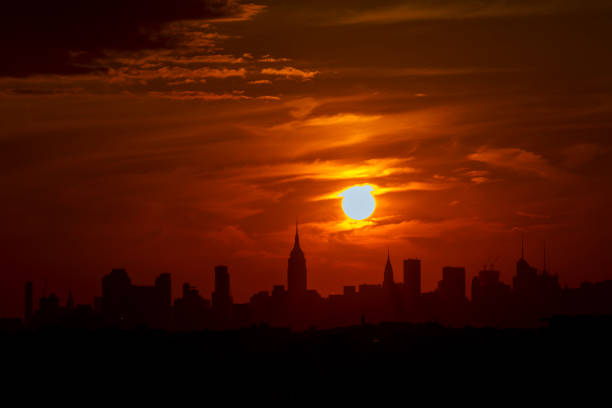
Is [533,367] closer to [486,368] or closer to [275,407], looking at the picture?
[486,368]

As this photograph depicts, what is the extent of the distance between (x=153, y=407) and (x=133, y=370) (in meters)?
8.28

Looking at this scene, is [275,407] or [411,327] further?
[411,327]

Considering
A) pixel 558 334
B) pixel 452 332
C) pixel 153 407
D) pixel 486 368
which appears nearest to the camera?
pixel 153 407

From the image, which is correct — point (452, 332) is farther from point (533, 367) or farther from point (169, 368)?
point (169, 368)

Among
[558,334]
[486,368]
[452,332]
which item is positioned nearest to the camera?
[486,368]

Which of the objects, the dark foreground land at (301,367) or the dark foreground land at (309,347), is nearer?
the dark foreground land at (301,367)

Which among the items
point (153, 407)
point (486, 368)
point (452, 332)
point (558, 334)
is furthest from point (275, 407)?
point (452, 332)

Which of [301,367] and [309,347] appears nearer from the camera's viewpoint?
[301,367]

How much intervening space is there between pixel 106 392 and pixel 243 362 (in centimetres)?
1487

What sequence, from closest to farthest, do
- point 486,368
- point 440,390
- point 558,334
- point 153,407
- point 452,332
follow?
point 153,407, point 440,390, point 486,368, point 558,334, point 452,332

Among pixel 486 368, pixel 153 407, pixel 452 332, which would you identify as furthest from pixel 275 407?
pixel 452 332

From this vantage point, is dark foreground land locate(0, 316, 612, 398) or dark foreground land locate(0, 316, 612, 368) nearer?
dark foreground land locate(0, 316, 612, 398)

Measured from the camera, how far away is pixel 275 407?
3243 inches

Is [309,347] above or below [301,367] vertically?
above
